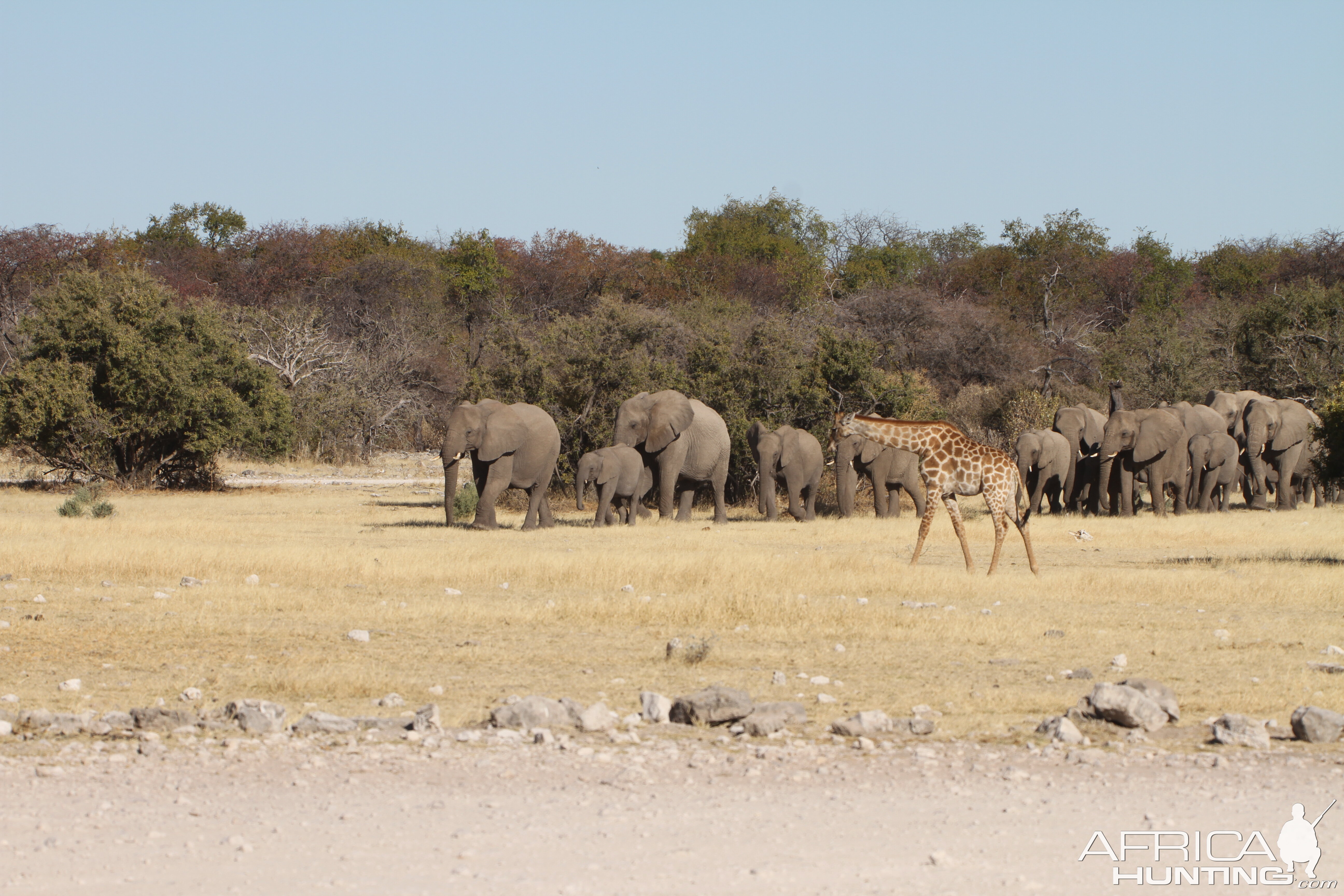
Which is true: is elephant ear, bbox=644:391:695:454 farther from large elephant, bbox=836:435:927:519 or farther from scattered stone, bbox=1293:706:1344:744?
scattered stone, bbox=1293:706:1344:744

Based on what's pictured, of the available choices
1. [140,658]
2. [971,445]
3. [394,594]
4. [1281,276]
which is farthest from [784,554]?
[1281,276]

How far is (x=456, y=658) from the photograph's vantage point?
1042 cm

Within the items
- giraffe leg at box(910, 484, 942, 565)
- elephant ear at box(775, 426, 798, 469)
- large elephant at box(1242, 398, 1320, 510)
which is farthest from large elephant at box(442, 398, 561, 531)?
large elephant at box(1242, 398, 1320, 510)

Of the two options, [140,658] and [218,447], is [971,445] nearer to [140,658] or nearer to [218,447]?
[140,658]

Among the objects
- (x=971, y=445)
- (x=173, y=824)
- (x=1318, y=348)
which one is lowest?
(x=173, y=824)

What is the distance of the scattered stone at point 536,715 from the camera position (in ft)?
25.8

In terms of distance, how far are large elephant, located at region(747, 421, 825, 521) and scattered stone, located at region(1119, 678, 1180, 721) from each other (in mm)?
17672

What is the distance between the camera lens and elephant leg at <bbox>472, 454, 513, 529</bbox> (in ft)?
76.4

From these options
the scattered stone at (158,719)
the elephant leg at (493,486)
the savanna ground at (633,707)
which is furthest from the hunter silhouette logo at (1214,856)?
Result: the elephant leg at (493,486)

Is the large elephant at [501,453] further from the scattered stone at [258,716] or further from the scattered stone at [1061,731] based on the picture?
the scattered stone at [1061,731]

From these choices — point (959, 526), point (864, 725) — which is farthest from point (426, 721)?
point (959, 526)

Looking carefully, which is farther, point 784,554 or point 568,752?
point 784,554

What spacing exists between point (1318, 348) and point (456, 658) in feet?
131

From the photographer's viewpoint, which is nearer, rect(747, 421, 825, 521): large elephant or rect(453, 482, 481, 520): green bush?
rect(453, 482, 481, 520): green bush
